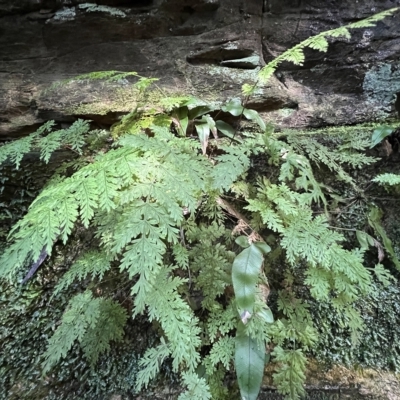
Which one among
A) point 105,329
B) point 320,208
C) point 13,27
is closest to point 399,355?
point 320,208

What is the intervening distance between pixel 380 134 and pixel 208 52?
1.32m

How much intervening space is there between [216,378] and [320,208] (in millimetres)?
1152

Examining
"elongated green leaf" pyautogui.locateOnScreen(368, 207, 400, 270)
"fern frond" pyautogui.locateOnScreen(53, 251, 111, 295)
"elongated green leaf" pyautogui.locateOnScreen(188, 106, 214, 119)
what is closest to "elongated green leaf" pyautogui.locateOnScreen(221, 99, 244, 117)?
"elongated green leaf" pyautogui.locateOnScreen(188, 106, 214, 119)

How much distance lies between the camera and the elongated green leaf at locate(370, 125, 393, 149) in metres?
1.93

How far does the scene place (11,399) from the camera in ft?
4.43

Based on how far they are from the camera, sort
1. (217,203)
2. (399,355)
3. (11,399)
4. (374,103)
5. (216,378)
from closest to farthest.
Answer: (216,378) < (11,399) < (399,355) < (217,203) < (374,103)

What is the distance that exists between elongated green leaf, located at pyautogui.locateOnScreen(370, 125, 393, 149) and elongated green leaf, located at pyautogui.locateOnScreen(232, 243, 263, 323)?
1.14 metres

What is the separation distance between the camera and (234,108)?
6.24 ft

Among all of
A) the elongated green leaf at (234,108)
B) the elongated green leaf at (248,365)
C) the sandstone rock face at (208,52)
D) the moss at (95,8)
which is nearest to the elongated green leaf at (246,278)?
the elongated green leaf at (248,365)

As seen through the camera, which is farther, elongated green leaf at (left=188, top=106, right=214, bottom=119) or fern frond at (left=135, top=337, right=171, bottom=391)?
elongated green leaf at (left=188, top=106, right=214, bottom=119)

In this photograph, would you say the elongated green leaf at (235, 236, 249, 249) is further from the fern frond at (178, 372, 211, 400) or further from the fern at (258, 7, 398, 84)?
the fern at (258, 7, 398, 84)

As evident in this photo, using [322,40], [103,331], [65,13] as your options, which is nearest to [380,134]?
[322,40]

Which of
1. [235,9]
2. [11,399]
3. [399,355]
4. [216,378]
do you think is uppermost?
[235,9]

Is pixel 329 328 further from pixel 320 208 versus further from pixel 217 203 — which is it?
pixel 217 203
